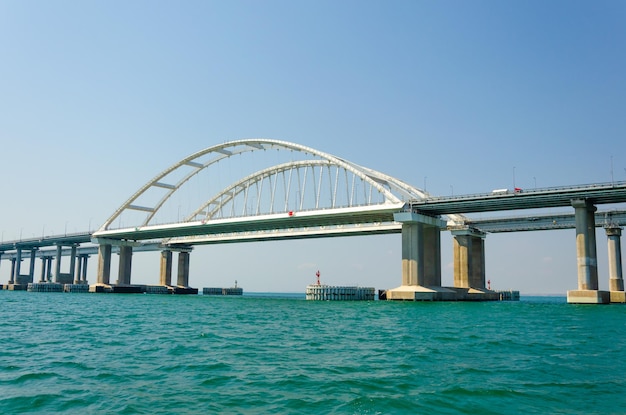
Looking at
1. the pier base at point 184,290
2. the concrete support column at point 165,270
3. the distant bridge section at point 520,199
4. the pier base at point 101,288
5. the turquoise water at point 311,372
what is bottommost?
the pier base at point 184,290

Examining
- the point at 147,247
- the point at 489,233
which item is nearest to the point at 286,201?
the point at 489,233

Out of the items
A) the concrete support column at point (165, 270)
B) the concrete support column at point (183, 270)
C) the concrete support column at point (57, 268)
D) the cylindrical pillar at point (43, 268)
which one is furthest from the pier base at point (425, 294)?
the cylindrical pillar at point (43, 268)

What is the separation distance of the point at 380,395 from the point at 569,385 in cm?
529

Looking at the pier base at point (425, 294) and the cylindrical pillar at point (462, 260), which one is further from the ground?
the cylindrical pillar at point (462, 260)

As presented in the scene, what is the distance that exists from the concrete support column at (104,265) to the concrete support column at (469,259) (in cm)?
7808

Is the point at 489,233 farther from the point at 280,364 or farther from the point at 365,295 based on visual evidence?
the point at 280,364

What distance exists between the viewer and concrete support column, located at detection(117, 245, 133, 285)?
412 ft

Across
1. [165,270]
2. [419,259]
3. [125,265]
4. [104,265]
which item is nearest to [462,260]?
[419,259]

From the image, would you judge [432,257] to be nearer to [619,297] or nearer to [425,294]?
[425,294]

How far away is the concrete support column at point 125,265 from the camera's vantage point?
412ft

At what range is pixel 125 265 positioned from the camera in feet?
420

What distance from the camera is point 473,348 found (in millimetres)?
21609

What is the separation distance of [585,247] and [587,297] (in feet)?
18.6

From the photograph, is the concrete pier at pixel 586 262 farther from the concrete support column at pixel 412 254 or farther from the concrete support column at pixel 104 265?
the concrete support column at pixel 104 265
